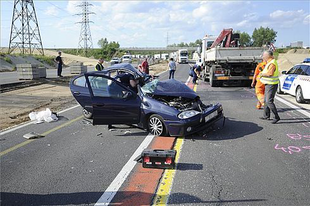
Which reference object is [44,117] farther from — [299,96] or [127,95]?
[299,96]

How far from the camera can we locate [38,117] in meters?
7.80

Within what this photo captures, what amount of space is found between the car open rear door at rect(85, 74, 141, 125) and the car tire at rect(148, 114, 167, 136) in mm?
324

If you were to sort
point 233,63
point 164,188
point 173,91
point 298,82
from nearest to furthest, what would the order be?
1. point 164,188
2. point 173,91
3. point 298,82
4. point 233,63

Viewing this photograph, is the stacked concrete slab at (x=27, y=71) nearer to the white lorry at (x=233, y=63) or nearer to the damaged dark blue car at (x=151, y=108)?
the white lorry at (x=233, y=63)

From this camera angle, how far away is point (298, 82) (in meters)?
9.81

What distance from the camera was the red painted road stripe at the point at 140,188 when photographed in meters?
3.36

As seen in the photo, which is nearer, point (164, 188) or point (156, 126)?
point (164, 188)

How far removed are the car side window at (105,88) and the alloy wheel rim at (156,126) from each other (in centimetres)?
91

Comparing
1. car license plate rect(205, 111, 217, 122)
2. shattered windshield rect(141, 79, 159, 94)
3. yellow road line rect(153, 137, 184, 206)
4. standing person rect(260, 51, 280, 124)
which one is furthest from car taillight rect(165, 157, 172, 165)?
standing person rect(260, 51, 280, 124)

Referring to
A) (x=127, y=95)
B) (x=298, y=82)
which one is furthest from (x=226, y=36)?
(x=127, y=95)

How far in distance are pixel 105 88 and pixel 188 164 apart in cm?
278

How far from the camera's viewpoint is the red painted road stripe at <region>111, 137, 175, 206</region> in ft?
11.0

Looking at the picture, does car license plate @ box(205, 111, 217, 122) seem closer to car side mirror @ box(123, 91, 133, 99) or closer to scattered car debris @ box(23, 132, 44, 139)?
car side mirror @ box(123, 91, 133, 99)

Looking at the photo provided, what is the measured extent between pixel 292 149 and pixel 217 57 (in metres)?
8.93
